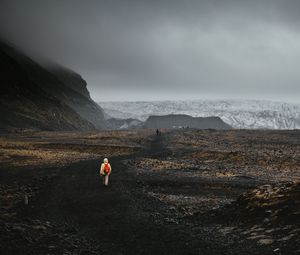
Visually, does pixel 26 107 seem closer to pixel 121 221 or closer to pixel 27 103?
pixel 27 103

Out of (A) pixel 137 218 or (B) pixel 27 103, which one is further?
(B) pixel 27 103

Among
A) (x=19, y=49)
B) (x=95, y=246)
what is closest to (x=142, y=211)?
(x=95, y=246)

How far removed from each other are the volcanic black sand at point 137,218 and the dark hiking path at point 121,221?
3cm

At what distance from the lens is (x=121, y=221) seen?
15750 mm

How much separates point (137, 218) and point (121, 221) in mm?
745

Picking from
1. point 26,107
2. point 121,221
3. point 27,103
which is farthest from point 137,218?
point 27,103

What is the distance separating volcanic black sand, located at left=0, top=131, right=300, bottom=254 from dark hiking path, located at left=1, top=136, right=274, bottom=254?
30 mm

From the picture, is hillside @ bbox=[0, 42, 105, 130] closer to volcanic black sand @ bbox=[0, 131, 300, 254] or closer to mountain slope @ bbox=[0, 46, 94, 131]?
mountain slope @ bbox=[0, 46, 94, 131]

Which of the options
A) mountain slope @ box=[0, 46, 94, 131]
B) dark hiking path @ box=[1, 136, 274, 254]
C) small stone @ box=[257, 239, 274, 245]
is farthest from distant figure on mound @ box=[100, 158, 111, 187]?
mountain slope @ box=[0, 46, 94, 131]

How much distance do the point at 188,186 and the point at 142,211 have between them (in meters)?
8.57

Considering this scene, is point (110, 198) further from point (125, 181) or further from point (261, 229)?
point (261, 229)

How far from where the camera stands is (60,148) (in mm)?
55781

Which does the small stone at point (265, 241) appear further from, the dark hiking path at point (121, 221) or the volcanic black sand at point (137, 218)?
the dark hiking path at point (121, 221)

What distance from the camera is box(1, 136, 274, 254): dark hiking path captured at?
480 inches
